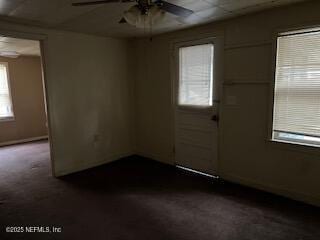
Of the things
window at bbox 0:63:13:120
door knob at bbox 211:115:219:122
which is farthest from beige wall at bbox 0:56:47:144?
door knob at bbox 211:115:219:122

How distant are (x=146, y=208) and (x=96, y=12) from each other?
2.34 meters

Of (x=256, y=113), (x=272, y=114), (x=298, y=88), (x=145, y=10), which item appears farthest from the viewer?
(x=256, y=113)

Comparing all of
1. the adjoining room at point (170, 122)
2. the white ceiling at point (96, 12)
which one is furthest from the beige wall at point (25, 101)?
the white ceiling at point (96, 12)

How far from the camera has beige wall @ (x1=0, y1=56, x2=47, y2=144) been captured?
5773mm

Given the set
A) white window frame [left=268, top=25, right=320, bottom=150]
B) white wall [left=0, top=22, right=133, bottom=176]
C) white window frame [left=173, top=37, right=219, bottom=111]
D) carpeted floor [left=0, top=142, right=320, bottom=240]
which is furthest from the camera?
white wall [left=0, top=22, right=133, bottom=176]

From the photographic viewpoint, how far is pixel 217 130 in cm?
339

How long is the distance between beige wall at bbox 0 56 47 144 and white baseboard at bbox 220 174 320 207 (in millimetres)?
5217

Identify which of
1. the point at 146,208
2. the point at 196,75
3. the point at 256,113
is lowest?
the point at 146,208

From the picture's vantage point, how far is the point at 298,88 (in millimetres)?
2613

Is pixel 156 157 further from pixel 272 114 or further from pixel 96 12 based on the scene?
pixel 96 12

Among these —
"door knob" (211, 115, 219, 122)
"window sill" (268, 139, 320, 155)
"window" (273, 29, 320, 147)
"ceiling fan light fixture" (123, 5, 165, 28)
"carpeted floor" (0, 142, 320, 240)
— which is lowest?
"carpeted floor" (0, 142, 320, 240)

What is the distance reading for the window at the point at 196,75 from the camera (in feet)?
11.0

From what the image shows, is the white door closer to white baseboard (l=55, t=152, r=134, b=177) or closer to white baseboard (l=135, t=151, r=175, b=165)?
white baseboard (l=135, t=151, r=175, b=165)

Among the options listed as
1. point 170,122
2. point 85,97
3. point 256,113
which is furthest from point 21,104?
point 256,113
